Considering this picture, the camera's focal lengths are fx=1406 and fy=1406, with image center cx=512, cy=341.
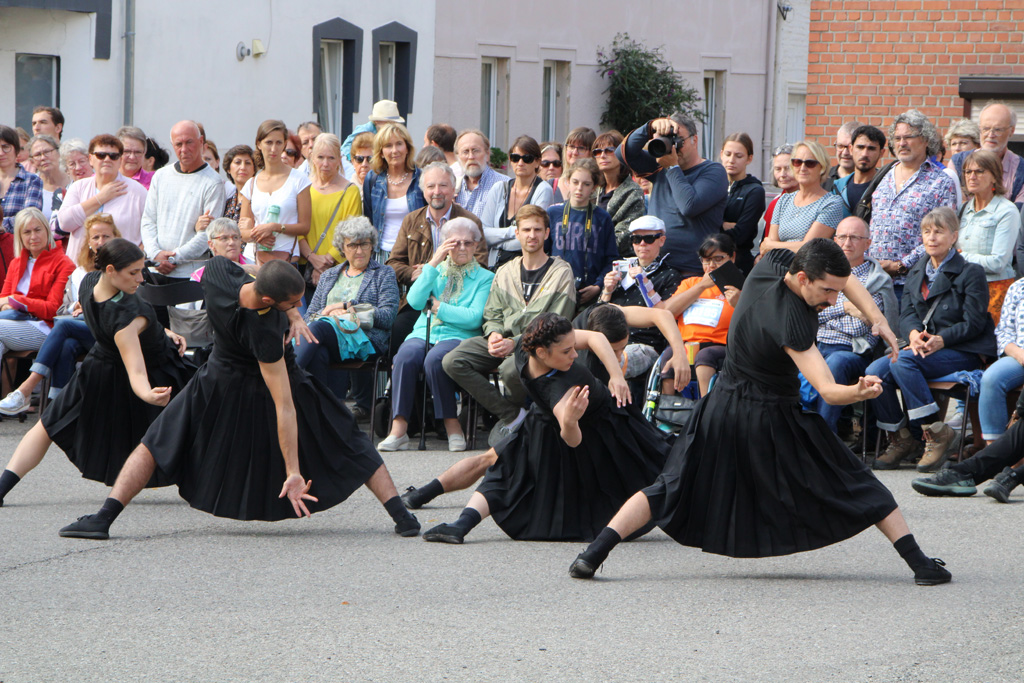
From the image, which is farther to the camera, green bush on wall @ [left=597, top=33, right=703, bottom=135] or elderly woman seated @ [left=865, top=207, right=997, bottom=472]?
green bush on wall @ [left=597, top=33, right=703, bottom=135]

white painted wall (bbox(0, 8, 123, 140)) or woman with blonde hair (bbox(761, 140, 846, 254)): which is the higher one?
white painted wall (bbox(0, 8, 123, 140))

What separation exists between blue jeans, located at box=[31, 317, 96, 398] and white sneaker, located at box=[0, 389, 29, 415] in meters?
0.21

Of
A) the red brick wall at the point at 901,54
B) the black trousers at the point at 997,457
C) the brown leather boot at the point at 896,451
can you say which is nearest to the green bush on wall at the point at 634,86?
the red brick wall at the point at 901,54

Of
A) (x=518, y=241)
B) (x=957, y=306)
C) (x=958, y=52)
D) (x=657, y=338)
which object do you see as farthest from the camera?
(x=958, y=52)

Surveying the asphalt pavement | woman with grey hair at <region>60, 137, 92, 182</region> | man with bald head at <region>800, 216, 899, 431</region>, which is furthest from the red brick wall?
the asphalt pavement

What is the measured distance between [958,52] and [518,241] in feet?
20.5

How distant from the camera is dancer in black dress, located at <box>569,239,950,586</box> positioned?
245 inches

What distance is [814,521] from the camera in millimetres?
6293

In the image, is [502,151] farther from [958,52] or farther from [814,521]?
[814,521]

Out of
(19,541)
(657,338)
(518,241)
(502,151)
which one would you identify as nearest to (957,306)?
(657,338)

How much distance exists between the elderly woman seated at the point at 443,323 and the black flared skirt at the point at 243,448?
266 cm

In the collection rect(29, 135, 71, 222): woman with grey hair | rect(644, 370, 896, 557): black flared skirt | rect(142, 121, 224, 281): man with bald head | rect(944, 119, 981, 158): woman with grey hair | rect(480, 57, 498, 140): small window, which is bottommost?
rect(644, 370, 896, 557): black flared skirt

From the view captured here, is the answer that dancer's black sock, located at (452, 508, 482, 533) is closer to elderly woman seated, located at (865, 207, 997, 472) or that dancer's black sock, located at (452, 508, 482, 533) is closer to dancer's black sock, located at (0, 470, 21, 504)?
dancer's black sock, located at (0, 470, 21, 504)

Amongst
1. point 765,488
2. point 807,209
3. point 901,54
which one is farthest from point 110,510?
point 901,54
